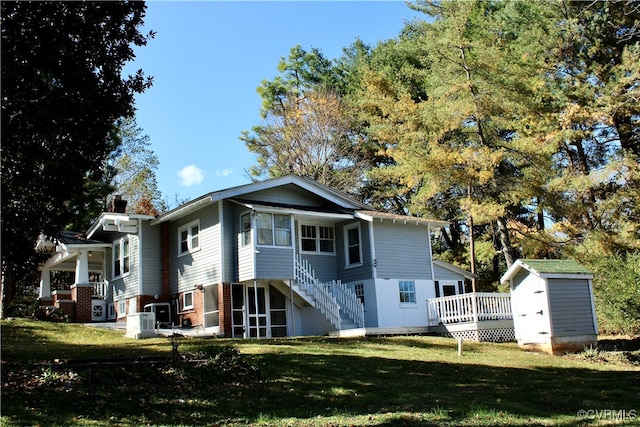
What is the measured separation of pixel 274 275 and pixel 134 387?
1236 centimetres

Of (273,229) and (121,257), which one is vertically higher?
(273,229)

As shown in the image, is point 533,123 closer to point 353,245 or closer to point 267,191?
point 353,245

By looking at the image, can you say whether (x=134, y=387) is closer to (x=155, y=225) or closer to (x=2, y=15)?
(x=2, y=15)

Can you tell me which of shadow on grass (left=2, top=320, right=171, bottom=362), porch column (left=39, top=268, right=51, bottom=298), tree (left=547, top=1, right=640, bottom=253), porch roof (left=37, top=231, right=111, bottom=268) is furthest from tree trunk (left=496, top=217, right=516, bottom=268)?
porch column (left=39, top=268, right=51, bottom=298)

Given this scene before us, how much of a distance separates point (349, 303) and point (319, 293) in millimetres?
1194

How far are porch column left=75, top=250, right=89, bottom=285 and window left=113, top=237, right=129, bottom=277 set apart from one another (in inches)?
49.1

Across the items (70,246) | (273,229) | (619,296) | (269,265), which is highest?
(70,246)

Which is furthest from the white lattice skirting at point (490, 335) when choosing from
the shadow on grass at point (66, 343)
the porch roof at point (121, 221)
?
the porch roof at point (121, 221)

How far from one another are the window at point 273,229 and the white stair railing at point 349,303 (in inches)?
101

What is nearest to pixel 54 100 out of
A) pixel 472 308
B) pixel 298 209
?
pixel 298 209

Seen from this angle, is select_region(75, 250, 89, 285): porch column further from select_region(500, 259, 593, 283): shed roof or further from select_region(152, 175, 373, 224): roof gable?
select_region(500, 259, 593, 283): shed roof

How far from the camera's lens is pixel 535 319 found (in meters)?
18.7

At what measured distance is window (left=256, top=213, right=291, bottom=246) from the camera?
2227cm

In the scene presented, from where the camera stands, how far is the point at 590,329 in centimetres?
1877
